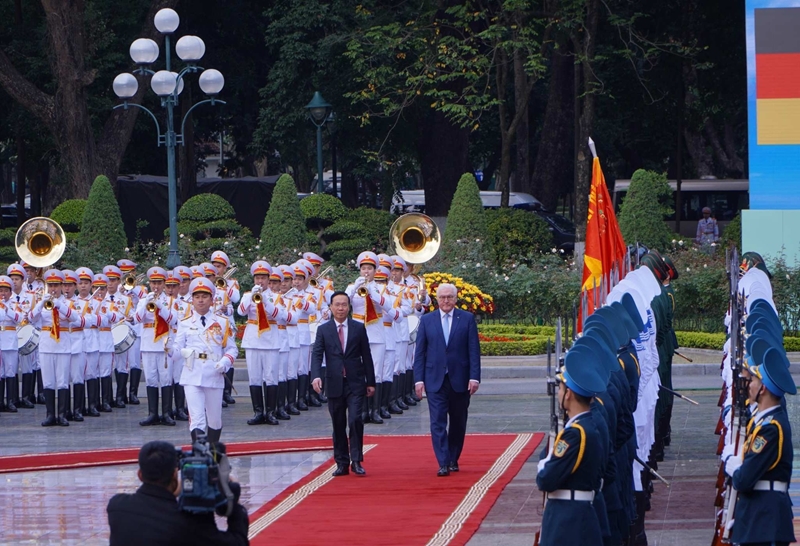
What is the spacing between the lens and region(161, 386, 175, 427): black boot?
16500 mm

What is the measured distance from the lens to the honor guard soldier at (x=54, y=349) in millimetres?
16781

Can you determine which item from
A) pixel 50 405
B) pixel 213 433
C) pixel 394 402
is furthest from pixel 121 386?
pixel 213 433

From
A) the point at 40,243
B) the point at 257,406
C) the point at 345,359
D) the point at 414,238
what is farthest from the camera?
the point at 40,243

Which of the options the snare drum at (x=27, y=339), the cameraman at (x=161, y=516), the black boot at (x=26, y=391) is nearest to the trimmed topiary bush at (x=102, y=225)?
the black boot at (x=26, y=391)

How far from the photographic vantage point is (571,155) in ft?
151

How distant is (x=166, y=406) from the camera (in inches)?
653

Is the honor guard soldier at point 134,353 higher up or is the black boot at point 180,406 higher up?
the honor guard soldier at point 134,353

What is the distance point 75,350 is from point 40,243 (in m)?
4.00

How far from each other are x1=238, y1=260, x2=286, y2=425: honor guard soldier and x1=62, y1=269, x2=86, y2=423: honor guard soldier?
215 centimetres

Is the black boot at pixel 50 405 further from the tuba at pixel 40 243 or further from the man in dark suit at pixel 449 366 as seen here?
the man in dark suit at pixel 449 366

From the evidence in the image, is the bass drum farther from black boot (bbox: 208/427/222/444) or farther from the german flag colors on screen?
the german flag colors on screen

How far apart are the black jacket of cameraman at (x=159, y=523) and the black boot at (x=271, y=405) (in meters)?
10.8

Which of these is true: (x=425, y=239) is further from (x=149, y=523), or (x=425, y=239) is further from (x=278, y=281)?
(x=149, y=523)

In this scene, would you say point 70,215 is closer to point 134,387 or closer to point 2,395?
point 134,387
